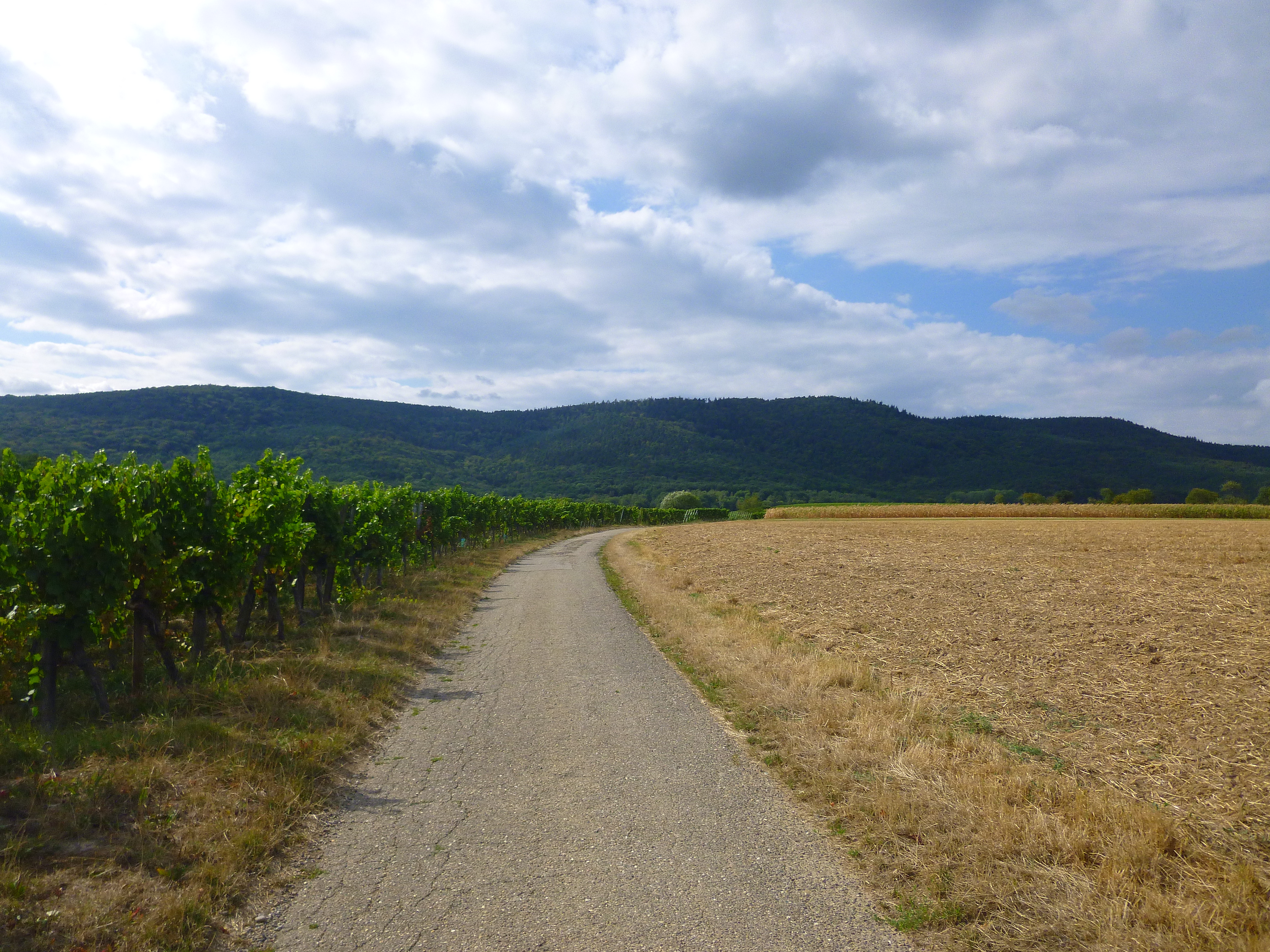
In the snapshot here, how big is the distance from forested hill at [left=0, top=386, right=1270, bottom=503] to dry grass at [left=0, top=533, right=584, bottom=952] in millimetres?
68261

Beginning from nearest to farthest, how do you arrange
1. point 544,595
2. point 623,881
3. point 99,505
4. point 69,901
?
point 69,901 < point 623,881 < point 99,505 < point 544,595

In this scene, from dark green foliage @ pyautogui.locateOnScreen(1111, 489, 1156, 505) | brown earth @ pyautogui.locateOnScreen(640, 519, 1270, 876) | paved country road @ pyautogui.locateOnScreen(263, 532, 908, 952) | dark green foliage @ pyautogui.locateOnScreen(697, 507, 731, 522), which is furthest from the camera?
dark green foliage @ pyautogui.locateOnScreen(697, 507, 731, 522)

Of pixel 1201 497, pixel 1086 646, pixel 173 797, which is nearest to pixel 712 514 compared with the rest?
pixel 1201 497

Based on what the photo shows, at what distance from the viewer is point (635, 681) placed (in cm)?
871

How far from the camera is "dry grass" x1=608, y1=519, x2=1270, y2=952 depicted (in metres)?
3.60

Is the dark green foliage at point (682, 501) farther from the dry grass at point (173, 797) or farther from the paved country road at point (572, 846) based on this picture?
the paved country road at point (572, 846)

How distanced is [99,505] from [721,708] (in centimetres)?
692

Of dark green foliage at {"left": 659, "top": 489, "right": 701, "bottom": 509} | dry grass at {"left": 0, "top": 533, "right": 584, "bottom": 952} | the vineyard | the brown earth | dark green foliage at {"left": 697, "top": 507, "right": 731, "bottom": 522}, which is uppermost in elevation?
the vineyard

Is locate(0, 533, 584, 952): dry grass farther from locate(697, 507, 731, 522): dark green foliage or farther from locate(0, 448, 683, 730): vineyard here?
locate(697, 507, 731, 522): dark green foliage

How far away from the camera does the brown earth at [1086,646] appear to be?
17.8 feet

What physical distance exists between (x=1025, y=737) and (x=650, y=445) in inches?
5593

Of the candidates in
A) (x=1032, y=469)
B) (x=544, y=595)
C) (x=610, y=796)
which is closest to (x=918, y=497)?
(x=1032, y=469)

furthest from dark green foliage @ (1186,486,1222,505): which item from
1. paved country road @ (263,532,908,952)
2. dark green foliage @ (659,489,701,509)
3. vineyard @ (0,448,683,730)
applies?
paved country road @ (263,532,908,952)

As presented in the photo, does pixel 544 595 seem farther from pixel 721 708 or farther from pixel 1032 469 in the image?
pixel 1032 469
